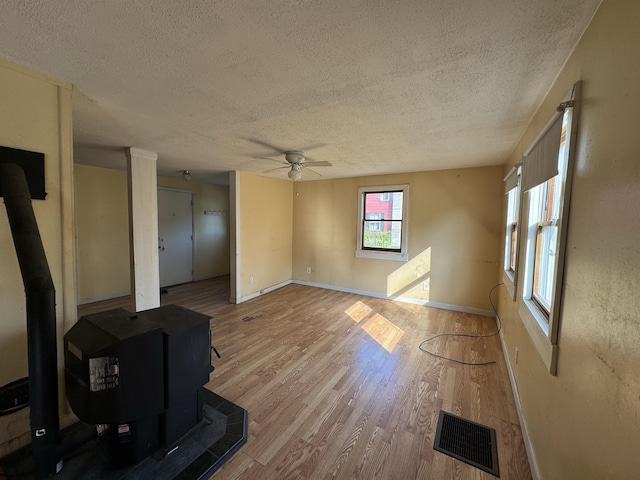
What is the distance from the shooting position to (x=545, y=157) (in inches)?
60.8

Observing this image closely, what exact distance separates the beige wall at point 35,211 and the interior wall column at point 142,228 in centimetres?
145

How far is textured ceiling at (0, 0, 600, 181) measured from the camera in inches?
41.8

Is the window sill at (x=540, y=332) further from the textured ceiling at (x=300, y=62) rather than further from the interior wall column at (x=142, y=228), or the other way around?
the interior wall column at (x=142, y=228)

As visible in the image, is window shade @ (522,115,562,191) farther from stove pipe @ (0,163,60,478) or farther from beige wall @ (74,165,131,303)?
beige wall @ (74,165,131,303)

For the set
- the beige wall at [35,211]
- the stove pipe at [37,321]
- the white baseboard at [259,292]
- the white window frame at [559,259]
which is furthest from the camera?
the white baseboard at [259,292]

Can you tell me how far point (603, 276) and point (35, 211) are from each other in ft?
9.37

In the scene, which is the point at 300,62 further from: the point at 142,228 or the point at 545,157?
the point at 142,228

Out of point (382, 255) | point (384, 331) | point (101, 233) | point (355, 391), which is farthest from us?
point (382, 255)

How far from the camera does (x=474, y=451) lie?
5.55ft

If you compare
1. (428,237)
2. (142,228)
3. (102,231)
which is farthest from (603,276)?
(102,231)

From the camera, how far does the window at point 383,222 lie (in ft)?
15.5

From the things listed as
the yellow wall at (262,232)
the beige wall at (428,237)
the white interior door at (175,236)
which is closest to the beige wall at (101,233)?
the white interior door at (175,236)

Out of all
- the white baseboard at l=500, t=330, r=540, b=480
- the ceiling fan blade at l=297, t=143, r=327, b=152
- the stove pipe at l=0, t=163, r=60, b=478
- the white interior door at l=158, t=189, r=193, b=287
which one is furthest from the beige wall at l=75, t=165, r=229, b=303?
the white baseboard at l=500, t=330, r=540, b=480

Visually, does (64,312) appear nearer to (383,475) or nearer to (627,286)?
(383,475)
